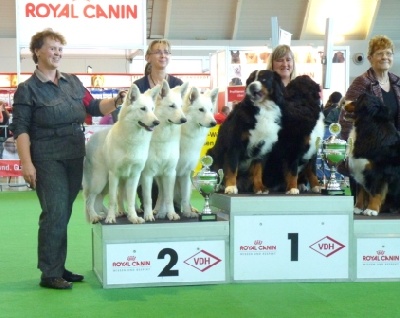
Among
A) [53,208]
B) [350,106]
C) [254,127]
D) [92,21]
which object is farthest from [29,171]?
[92,21]

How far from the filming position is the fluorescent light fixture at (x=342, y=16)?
1956 centimetres

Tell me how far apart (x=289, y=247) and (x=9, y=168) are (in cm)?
745

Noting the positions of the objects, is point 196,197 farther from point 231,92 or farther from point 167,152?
point 167,152

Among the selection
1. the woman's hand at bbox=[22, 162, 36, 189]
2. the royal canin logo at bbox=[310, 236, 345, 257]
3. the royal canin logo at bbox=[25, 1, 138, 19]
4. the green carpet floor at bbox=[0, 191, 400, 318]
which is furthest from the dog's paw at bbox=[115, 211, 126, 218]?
the royal canin logo at bbox=[25, 1, 138, 19]

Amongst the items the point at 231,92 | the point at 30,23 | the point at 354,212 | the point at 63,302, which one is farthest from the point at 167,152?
the point at 231,92

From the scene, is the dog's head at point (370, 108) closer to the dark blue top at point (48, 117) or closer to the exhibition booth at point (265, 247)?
the exhibition booth at point (265, 247)

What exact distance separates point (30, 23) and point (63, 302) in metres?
6.00

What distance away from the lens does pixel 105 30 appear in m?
8.80

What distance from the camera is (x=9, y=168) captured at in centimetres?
1070

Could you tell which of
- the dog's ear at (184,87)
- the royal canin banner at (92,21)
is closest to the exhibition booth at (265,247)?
the dog's ear at (184,87)

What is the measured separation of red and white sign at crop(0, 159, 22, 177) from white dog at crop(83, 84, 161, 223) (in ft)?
21.9

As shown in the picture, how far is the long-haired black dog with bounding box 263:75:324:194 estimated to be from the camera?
439 centimetres

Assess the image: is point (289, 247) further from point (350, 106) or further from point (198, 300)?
point (350, 106)

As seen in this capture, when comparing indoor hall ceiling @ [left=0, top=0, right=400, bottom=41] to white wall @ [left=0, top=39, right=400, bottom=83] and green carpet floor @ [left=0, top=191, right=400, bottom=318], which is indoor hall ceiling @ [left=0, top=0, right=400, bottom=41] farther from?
green carpet floor @ [left=0, top=191, right=400, bottom=318]
